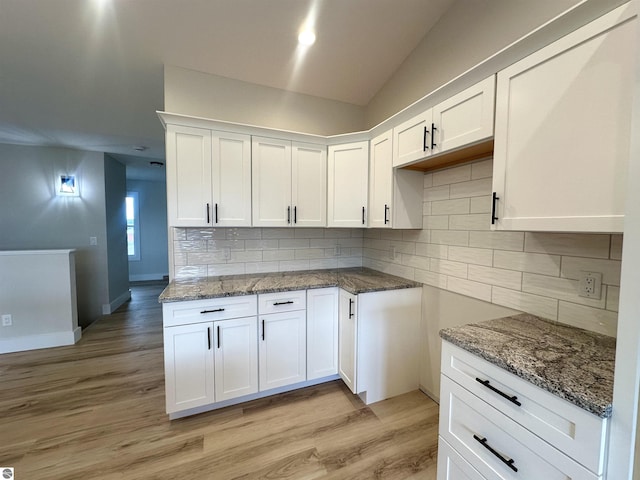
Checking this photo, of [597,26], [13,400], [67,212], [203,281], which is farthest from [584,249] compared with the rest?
[67,212]

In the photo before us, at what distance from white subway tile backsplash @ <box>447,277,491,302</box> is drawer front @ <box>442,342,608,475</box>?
28.8 inches

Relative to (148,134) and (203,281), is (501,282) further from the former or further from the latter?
(148,134)

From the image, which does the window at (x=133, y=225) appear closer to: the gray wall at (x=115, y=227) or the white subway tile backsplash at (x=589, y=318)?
the gray wall at (x=115, y=227)

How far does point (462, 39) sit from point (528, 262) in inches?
62.8

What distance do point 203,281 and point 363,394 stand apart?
1630 mm

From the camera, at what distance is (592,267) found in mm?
1274

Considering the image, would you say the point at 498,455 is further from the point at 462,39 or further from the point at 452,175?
the point at 462,39

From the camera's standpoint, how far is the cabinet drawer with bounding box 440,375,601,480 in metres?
0.88

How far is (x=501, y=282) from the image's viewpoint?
5.51 ft

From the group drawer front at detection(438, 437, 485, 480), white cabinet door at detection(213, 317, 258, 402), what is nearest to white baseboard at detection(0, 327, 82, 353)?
white cabinet door at detection(213, 317, 258, 402)

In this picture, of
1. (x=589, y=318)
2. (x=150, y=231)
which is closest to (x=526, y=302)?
(x=589, y=318)

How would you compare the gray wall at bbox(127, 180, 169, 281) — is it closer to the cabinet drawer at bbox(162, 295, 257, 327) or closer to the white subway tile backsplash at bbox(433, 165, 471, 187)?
the cabinet drawer at bbox(162, 295, 257, 327)

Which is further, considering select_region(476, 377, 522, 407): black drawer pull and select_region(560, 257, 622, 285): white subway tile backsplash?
select_region(560, 257, 622, 285): white subway tile backsplash

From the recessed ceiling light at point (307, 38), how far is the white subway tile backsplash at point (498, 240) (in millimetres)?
1945
